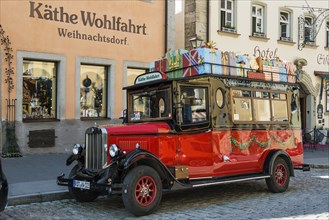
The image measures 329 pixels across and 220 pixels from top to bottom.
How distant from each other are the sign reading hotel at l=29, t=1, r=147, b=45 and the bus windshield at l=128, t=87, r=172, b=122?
6.06 meters

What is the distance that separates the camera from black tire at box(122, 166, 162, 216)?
6578 mm

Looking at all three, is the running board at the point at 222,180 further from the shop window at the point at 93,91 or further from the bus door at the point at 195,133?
the shop window at the point at 93,91

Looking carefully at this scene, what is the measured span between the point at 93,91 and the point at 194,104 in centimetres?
735

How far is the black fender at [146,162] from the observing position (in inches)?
264

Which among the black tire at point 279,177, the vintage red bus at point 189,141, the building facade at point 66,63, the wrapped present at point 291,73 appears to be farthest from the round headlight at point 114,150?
the building facade at point 66,63

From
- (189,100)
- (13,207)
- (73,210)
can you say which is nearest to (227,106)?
(189,100)

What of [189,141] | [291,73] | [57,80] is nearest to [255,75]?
[291,73]

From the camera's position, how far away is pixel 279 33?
20.0 m

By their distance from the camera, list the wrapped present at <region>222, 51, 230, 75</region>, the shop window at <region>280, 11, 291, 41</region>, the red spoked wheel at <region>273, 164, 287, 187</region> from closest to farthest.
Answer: the wrapped present at <region>222, 51, 230, 75</region> < the red spoked wheel at <region>273, 164, 287, 187</region> < the shop window at <region>280, 11, 291, 41</region>

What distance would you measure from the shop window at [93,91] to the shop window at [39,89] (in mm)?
993

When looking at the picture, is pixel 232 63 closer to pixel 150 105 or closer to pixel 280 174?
pixel 150 105

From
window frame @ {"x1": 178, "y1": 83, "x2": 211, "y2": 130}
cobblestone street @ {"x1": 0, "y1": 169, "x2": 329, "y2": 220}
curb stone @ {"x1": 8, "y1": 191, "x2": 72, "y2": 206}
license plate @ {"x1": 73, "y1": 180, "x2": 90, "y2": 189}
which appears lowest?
cobblestone street @ {"x1": 0, "y1": 169, "x2": 329, "y2": 220}

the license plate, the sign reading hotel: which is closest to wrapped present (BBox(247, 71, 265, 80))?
the license plate

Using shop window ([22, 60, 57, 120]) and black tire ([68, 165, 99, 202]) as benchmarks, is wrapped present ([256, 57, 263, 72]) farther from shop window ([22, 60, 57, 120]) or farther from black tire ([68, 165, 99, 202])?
shop window ([22, 60, 57, 120])
